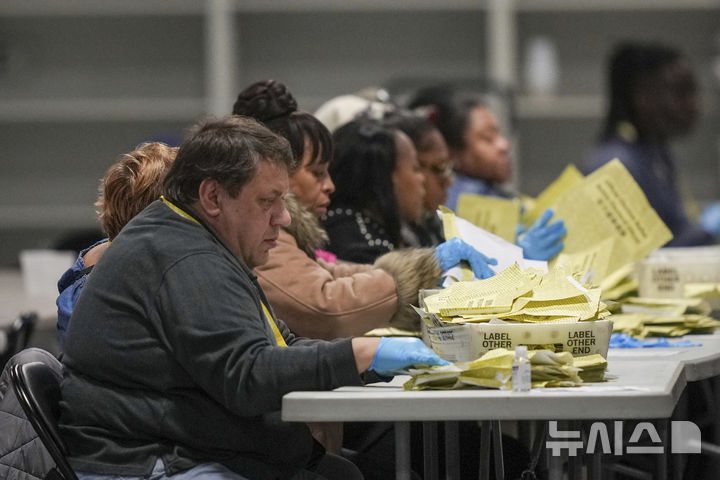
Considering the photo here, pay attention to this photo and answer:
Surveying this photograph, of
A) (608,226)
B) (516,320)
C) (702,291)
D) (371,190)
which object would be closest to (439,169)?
(371,190)

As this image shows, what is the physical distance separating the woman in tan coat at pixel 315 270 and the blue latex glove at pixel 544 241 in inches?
16.9

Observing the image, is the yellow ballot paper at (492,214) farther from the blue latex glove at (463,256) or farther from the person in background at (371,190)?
the blue latex glove at (463,256)

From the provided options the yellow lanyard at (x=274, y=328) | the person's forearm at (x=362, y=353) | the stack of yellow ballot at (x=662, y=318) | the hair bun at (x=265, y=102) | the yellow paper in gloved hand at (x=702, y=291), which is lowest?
the yellow paper in gloved hand at (x=702, y=291)

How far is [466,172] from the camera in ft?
12.6

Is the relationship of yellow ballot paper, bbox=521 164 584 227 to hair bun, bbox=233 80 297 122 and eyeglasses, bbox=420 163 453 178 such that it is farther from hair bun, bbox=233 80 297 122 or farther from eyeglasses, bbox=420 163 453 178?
hair bun, bbox=233 80 297 122

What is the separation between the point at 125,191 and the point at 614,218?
3.84 feet

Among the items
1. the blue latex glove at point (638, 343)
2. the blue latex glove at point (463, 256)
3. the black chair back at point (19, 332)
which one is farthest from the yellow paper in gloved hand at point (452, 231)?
the black chair back at point (19, 332)

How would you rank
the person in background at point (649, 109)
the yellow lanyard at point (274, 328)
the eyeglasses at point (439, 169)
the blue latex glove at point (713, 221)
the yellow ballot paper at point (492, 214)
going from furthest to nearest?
the blue latex glove at point (713, 221), the person in background at point (649, 109), the eyeglasses at point (439, 169), the yellow ballot paper at point (492, 214), the yellow lanyard at point (274, 328)

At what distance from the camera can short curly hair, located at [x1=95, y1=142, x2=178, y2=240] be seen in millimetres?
1769

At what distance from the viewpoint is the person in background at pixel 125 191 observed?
1.77 m

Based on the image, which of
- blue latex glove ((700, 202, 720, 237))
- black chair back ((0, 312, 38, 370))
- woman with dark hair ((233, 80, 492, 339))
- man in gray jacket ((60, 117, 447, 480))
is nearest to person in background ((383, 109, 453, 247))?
woman with dark hair ((233, 80, 492, 339))

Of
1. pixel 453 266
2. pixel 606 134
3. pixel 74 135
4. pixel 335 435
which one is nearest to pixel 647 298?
pixel 453 266

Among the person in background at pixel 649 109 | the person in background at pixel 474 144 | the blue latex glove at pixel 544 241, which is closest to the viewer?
the blue latex glove at pixel 544 241

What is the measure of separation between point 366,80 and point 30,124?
1.73 m
